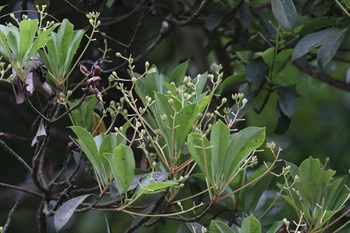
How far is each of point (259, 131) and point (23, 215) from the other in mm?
1702

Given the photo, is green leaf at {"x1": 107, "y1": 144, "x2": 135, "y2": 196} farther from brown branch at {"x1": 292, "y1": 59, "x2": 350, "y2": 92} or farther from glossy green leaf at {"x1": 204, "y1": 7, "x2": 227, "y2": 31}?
brown branch at {"x1": 292, "y1": 59, "x2": 350, "y2": 92}

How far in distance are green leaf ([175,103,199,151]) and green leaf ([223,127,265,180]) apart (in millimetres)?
80

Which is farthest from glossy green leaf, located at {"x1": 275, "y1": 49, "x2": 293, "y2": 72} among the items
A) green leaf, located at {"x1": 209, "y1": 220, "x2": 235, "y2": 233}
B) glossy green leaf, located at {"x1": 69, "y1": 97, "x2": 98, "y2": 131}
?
green leaf, located at {"x1": 209, "y1": 220, "x2": 235, "y2": 233}

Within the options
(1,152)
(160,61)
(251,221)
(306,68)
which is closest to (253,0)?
(306,68)

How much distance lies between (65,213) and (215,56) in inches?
59.7

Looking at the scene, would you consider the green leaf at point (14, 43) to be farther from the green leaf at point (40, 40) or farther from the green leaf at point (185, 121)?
the green leaf at point (185, 121)

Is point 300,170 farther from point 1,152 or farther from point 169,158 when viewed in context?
point 1,152

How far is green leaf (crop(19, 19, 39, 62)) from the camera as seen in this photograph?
1.27 m

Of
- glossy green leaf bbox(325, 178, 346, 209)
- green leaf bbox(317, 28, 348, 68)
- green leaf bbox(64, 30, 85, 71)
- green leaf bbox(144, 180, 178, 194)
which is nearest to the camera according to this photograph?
green leaf bbox(144, 180, 178, 194)

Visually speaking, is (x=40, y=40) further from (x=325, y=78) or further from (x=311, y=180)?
(x=325, y=78)

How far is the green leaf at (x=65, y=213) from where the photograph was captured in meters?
1.22

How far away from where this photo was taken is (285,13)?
1715 millimetres

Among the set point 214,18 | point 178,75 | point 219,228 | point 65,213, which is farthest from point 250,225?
point 214,18

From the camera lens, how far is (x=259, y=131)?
4.22 feet
